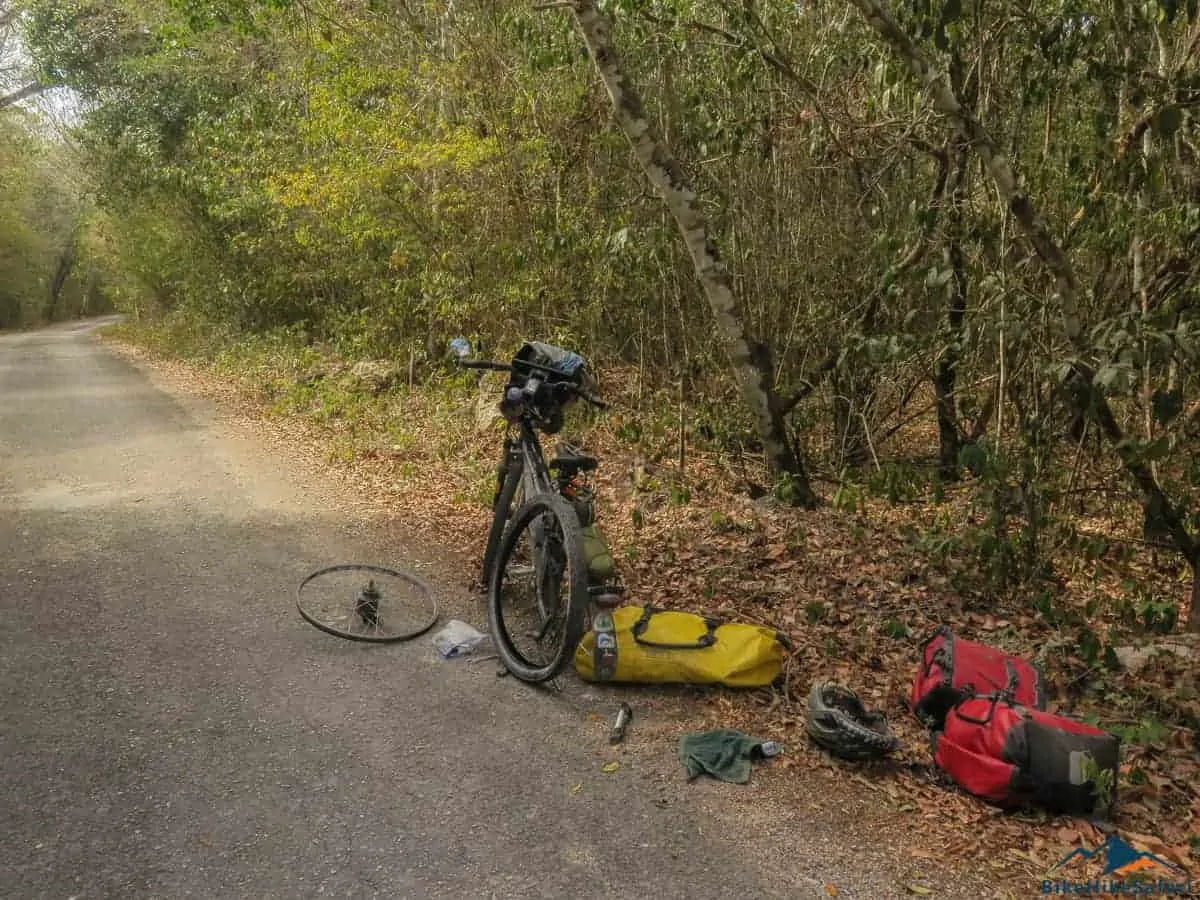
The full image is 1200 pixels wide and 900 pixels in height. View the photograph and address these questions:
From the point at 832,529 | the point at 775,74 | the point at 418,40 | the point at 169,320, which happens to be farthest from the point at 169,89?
the point at 832,529

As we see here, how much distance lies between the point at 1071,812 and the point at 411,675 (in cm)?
283

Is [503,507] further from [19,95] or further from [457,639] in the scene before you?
[19,95]

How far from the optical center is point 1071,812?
3.14 m

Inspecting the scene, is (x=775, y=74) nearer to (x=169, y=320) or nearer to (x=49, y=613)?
(x=49, y=613)


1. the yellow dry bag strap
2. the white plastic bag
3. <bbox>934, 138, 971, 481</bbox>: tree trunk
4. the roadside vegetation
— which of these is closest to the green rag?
the roadside vegetation

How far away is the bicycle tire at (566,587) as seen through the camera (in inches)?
145

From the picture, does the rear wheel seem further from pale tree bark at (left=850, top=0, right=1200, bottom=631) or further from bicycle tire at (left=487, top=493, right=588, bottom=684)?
pale tree bark at (left=850, top=0, right=1200, bottom=631)

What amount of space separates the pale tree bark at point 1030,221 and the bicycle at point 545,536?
217 cm

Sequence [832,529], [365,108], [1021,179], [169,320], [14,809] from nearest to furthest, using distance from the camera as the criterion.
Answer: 1. [14,809]
2. [1021,179]
3. [832,529]
4. [365,108]
5. [169,320]

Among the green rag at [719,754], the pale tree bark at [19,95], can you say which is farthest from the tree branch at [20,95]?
the green rag at [719,754]

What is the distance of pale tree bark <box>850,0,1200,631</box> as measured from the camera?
4008 millimetres

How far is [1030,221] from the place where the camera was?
13.3 ft

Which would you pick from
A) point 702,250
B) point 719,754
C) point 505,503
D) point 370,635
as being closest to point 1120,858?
point 719,754

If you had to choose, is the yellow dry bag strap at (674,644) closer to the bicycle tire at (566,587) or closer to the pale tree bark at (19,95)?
the bicycle tire at (566,587)
